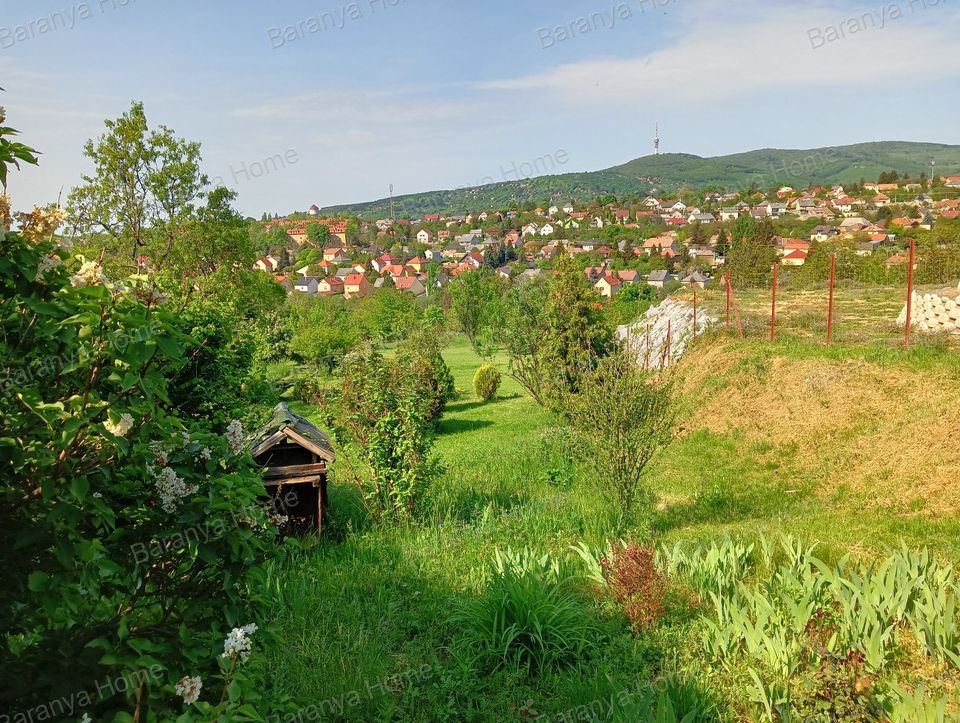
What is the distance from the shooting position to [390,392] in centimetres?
937

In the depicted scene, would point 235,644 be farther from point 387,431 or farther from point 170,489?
point 387,431

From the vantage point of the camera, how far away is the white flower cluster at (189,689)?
250 cm

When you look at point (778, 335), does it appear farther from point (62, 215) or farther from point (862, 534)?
point (62, 215)

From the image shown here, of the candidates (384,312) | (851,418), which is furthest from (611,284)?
(851,418)

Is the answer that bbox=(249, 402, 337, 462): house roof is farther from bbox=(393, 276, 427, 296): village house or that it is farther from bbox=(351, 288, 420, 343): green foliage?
bbox=(393, 276, 427, 296): village house

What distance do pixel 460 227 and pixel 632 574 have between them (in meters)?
196

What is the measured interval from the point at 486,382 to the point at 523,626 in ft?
62.2

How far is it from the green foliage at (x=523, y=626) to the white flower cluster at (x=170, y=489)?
3.49 meters

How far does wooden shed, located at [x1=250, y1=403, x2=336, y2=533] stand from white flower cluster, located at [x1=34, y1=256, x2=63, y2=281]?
5.78 meters

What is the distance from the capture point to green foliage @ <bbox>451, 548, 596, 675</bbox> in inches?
224

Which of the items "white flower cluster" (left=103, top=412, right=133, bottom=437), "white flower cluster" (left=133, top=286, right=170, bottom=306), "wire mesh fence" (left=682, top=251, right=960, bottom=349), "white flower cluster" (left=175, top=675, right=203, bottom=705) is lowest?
"wire mesh fence" (left=682, top=251, right=960, bottom=349)

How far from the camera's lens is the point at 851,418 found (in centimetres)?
1124

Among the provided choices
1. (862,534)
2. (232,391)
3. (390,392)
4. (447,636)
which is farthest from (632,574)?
(232,391)

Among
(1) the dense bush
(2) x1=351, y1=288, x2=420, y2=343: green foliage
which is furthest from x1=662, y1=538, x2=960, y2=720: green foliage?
(2) x1=351, y1=288, x2=420, y2=343: green foliage
